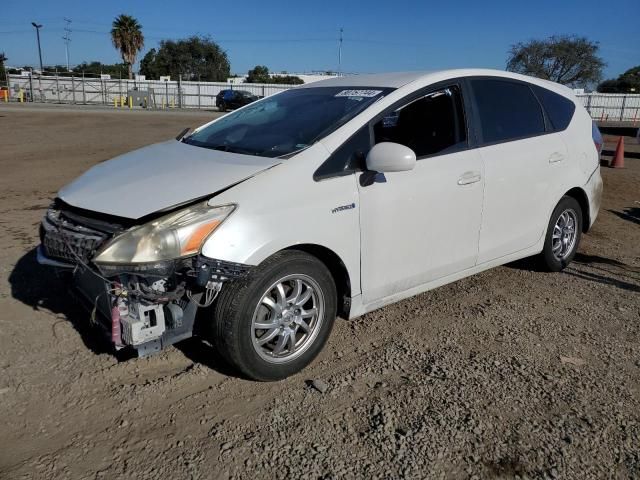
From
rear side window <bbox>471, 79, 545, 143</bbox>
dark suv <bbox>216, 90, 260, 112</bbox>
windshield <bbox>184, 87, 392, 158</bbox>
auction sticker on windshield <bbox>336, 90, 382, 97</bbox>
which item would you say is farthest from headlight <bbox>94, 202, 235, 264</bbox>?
dark suv <bbox>216, 90, 260, 112</bbox>

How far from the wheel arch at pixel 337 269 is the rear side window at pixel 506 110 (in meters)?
1.59

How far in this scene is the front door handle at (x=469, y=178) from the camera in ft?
12.6

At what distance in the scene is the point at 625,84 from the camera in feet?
228

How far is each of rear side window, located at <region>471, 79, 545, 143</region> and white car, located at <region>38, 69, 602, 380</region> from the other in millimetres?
13

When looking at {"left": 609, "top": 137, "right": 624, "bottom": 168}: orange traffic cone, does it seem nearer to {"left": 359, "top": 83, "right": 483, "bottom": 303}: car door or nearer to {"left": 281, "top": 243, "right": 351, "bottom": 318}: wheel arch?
{"left": 359, "top": 83, "right": 483, "bottom": 303}: car door

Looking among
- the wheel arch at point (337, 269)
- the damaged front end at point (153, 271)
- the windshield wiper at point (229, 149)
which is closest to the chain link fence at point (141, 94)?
the windshield wiper at point (229, 149)

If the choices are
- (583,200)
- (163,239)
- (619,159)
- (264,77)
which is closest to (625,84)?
(264,77)

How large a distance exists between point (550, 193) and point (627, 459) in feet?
8.25

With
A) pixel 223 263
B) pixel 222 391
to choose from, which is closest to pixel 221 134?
pixel 223 263

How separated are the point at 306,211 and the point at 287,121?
108 cm

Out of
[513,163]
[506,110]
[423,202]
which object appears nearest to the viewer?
[423,202]

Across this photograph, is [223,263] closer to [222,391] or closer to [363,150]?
[222,391]

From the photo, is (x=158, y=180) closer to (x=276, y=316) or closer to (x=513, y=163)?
(x=276, y=316)

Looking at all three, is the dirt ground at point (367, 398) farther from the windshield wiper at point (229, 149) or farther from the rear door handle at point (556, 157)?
the windshield wiper at point (229, 149)
